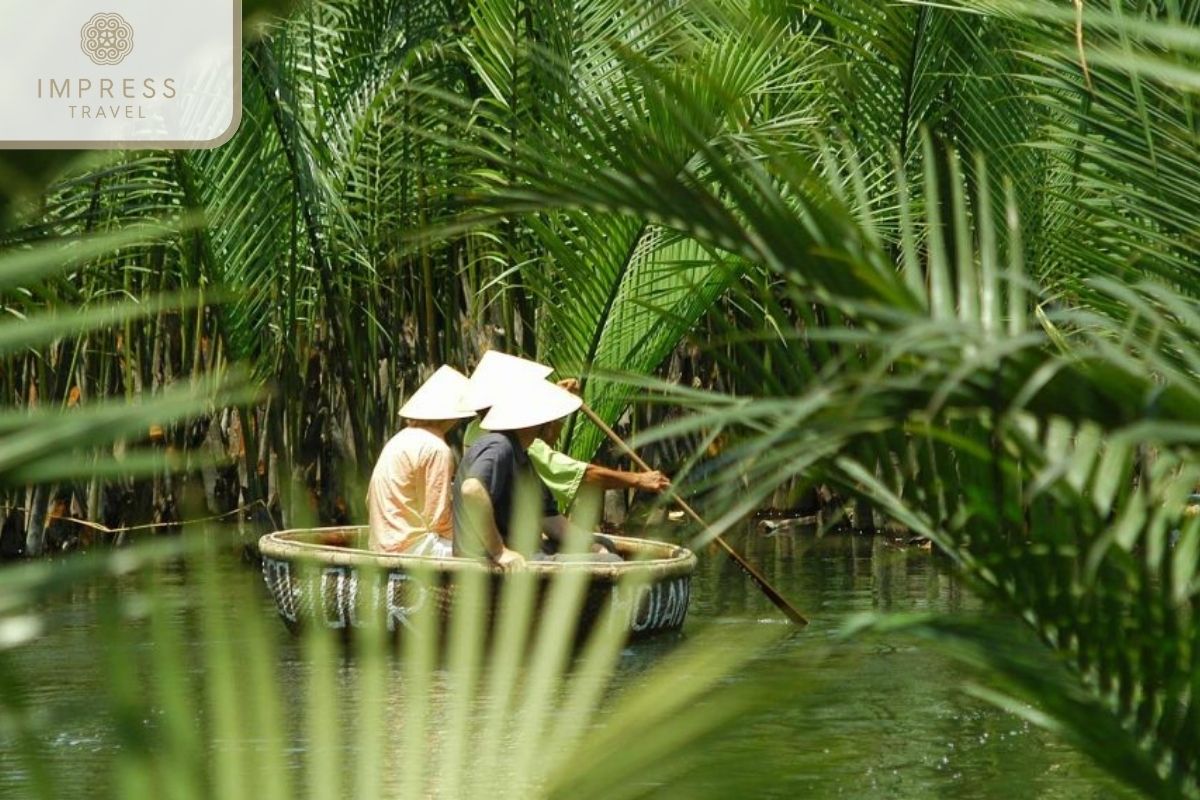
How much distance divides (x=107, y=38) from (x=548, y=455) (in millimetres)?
7383

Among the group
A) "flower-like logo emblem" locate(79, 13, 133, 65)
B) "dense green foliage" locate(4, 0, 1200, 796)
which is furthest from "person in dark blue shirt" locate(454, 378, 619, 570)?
"flower-like logo emblem" locate(79, 13, 133, 65)

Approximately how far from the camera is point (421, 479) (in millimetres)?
11008

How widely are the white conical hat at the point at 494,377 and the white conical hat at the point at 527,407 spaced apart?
0.17 ft

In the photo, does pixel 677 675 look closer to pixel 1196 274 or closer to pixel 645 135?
pixel 645 135

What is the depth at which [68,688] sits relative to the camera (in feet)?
29.7

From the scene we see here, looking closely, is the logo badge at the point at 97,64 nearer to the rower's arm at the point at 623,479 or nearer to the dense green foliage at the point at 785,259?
the dense green foliage at the point at 785,259

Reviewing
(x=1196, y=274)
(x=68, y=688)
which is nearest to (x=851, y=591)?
(x=68, y=688)

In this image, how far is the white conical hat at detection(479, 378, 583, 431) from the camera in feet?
A: 34.0

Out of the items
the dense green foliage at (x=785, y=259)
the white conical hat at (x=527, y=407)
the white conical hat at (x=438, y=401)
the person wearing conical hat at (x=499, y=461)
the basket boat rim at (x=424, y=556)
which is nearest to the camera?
the dense green foliage at (x=785, y=259)

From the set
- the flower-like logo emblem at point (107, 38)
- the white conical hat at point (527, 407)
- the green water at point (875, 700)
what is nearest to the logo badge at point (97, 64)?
the flower-like logo emblem at point (107, 38)

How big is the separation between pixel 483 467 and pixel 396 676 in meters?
1.16

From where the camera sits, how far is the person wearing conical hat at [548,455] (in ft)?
34.7

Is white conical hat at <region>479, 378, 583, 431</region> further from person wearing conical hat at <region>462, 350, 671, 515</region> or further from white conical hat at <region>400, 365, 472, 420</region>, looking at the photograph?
white conical hat at <region>400, 365, 472, 420</region>

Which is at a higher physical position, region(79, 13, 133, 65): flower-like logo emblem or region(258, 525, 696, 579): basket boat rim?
region(79, 13, 133, 65): flower-like logo emblem
